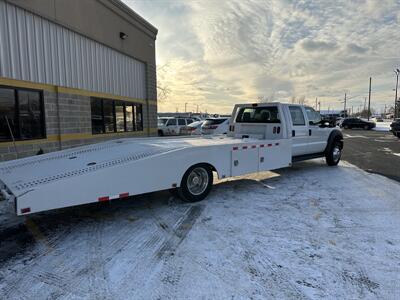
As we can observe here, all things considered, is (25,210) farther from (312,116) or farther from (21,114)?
(312,116)

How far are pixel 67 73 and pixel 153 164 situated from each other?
7.44m

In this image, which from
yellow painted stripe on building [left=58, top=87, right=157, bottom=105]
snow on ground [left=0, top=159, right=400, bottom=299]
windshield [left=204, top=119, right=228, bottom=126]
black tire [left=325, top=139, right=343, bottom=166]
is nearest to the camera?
snow on ground [left=0, top=159, right=400, bottom=299]

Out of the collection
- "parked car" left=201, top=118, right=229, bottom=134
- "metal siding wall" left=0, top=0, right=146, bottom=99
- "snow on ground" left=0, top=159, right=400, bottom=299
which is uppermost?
"metal siding wall" left=0, top=0, right=146, bottom=99

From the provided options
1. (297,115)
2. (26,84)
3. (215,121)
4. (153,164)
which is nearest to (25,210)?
(153,164)

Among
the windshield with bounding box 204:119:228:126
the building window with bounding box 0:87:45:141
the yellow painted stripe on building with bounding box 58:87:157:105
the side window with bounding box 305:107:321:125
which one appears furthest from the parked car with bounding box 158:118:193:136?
the side window with bounding box 305:107:321:125

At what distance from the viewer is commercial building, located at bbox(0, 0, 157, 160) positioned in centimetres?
820

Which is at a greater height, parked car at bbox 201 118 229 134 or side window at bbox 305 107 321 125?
side window at bbox 305 107 321 125

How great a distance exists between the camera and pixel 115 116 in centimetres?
1341

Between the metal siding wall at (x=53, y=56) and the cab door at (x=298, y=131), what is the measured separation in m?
7.72

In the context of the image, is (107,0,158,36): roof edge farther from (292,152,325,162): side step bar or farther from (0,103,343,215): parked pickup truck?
(292,152,325,162): side step bar

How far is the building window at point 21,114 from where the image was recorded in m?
8.07

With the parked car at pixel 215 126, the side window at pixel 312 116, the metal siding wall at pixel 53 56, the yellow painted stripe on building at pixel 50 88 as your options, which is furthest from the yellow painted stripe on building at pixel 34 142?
the side window at pixel 312 116

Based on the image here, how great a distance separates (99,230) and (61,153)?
186 centimetres

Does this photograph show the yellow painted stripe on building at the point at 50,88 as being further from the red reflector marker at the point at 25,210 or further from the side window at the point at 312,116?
the side window at the point at 312,116
